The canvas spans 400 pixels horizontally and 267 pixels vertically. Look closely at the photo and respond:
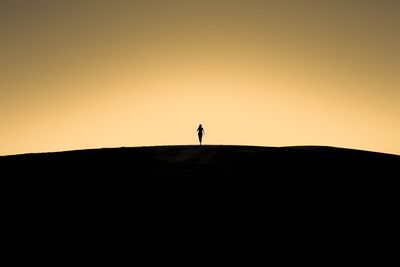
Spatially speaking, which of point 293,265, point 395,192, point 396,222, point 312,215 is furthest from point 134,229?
point 395,192

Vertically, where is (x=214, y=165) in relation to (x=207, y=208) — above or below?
above

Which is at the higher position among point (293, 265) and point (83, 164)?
point (83, 164)

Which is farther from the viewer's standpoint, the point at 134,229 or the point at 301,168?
the point at 301,168

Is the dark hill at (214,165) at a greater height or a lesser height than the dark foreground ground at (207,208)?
greater

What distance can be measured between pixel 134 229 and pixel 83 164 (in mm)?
10786

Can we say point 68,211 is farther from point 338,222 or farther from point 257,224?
point 338,222

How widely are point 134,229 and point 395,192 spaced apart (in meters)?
9.37

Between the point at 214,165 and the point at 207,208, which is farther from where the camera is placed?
the point at 214,165

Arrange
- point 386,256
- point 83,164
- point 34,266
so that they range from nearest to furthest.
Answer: point 34,266 → point 386,256 → point 83,164

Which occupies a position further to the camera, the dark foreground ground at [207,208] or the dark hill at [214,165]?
the dark hill at [214,165]

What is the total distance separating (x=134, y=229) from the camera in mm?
10047

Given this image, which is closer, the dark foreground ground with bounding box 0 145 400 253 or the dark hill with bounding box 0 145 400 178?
the dark foreground ground with bounding box 0 145 400 253

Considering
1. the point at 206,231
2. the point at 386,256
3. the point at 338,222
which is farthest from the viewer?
the point at 338,222

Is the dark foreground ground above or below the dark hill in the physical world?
below
